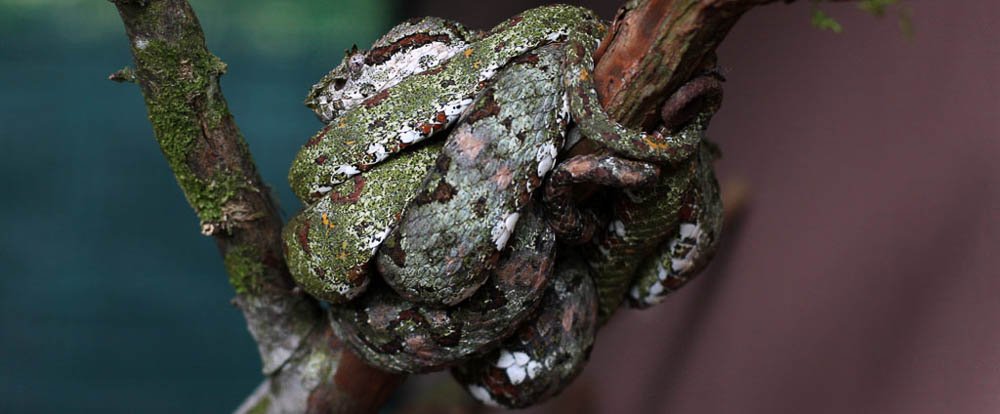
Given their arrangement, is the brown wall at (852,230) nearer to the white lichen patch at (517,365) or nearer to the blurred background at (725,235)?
the blurred background at (725,235)

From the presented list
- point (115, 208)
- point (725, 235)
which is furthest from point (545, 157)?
point (115, 208)

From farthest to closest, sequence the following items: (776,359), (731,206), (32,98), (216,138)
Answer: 1. (32,98)
2. (731,206)
3. (776,359)
4. (216,138)

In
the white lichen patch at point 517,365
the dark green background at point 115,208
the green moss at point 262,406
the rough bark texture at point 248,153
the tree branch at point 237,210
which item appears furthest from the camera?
the dark green background at point 115,208

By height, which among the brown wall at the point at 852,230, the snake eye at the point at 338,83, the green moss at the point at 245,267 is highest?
the snake eye at the point at 338,83

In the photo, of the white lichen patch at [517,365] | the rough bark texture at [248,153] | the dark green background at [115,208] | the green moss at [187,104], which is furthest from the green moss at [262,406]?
the dark green background at [115,208]

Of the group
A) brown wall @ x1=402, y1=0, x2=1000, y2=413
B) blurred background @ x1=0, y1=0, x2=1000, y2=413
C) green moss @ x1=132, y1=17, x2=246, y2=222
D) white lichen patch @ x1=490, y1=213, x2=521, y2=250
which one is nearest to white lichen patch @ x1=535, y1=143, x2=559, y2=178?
white lichen patch @ x1=490, y1=213, x2=521, y2=250

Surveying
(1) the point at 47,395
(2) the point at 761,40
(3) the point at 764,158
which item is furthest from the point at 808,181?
(1) the point at 47,395

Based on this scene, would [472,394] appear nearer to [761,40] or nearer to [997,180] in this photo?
[997,180]

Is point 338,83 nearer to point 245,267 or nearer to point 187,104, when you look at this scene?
point 187,104
